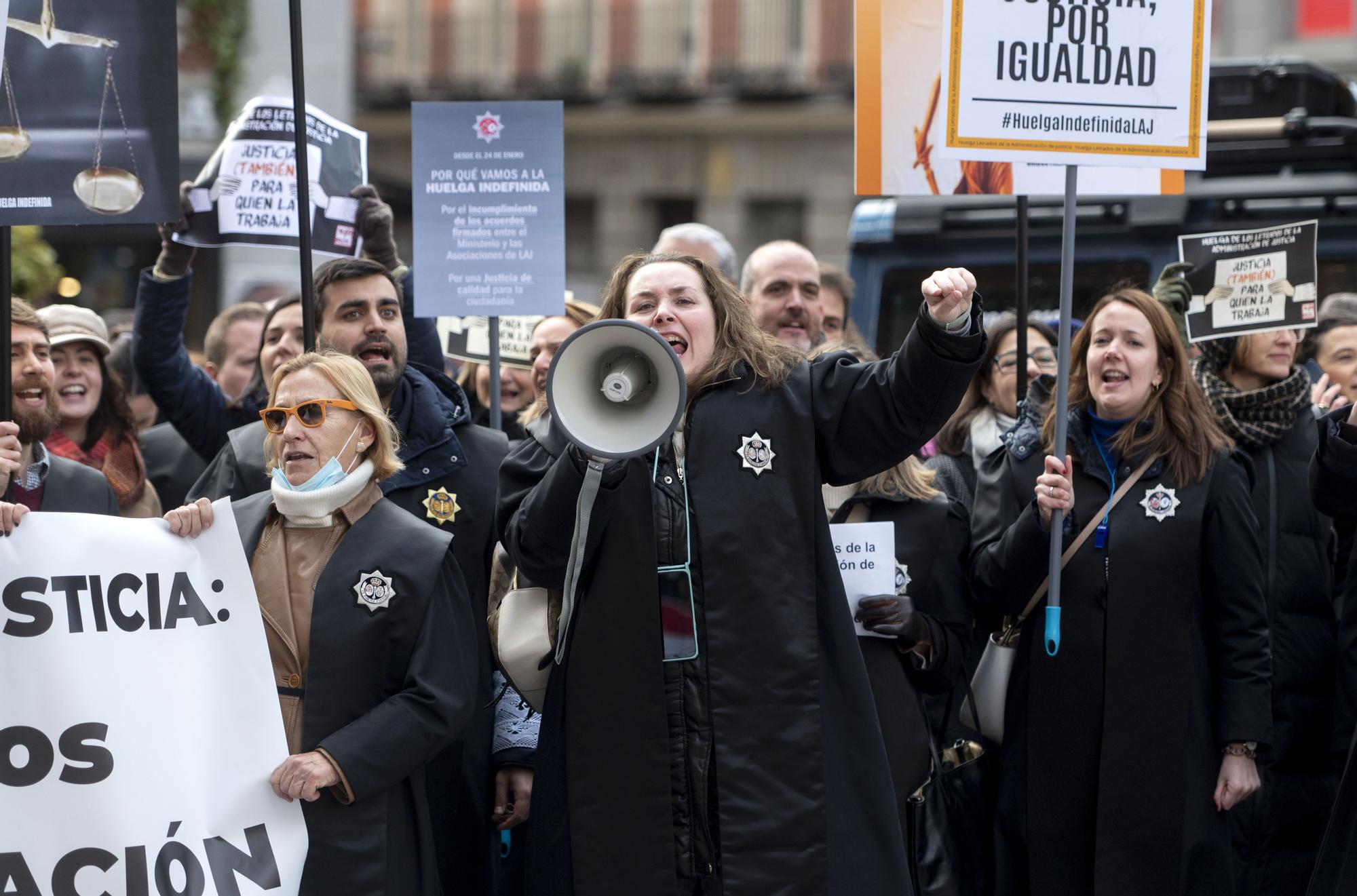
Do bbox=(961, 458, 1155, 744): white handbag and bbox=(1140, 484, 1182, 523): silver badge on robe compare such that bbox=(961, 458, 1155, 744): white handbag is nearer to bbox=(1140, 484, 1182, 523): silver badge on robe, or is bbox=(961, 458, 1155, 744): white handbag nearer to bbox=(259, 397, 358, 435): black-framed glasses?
bbox=(1140, 484, 1182, 523): silver badge on robe

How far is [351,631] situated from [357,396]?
1.85 ft

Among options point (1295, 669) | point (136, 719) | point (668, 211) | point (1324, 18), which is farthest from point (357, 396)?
point (668, 211)

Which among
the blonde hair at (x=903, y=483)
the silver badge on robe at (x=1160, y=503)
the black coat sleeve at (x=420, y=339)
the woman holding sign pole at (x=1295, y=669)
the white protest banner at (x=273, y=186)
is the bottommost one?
the woman holding sign pole at (x=1295, y=669)

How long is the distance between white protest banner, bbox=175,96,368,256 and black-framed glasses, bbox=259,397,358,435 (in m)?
1.55

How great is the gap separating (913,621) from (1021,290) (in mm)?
1280

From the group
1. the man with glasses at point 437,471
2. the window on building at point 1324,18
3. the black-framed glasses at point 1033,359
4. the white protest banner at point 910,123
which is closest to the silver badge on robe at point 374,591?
the man with glasses at point 437,471

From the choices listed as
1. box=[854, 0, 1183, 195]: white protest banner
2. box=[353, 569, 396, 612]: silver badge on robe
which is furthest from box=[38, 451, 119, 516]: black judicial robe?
box=[854, 0, 1183, 195]: white protest banner

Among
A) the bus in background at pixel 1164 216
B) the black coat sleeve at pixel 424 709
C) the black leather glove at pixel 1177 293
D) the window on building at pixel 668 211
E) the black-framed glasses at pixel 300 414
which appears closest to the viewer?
the black coat sleeve at pixel 424 709

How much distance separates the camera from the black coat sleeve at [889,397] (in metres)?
3.22

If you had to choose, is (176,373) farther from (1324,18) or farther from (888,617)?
(1324,18)

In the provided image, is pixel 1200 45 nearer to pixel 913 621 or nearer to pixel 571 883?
pixel 913 621

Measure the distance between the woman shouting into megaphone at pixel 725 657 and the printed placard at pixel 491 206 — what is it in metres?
1.71

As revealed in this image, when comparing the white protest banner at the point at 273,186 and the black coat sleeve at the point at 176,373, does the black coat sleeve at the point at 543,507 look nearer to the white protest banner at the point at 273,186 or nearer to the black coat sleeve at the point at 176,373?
the black coat sleeve at the point at 176,373

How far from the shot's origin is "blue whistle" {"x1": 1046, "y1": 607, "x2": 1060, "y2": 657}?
4219 mm
